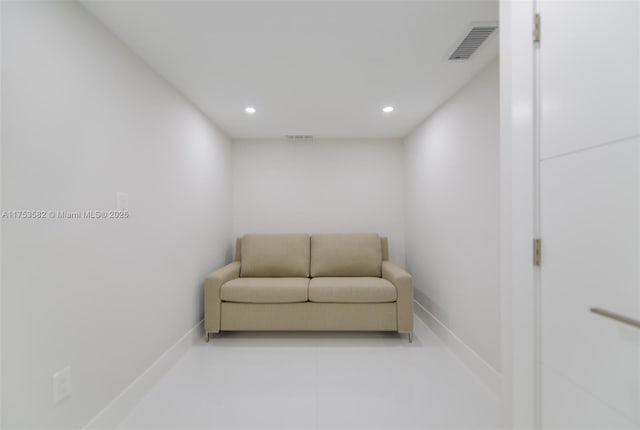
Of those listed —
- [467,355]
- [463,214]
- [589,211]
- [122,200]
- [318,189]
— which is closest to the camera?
[589,211]

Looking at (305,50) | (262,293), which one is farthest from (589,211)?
(262,293)

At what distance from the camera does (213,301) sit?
263 cm

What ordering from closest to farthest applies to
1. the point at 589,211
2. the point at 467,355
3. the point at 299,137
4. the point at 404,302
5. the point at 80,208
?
1. the point at 589,211
2. the point at 80,208
3. the point at 467,355
4. the point at 404,302
5. the point at 299,137

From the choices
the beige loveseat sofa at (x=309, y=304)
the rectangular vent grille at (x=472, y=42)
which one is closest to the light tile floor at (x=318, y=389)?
the beige loveseat sofa at (x=309, y=304)

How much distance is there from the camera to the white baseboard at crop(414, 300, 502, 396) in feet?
5.99

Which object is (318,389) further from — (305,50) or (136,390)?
(305,50)

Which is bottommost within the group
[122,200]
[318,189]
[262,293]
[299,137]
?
[262,293]

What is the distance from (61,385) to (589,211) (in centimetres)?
221

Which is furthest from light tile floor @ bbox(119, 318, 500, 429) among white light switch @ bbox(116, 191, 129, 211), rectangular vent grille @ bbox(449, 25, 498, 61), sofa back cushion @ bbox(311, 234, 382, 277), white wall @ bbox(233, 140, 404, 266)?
rectangular vent grille @ bbox(449, 25, 498, 61)

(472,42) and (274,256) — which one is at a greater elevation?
(472,42)

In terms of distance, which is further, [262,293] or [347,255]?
[347,255]

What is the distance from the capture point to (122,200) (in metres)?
1.67

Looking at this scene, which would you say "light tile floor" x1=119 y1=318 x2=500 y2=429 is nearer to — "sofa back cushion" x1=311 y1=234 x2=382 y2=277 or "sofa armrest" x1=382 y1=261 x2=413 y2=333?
"sofa armrest" x1=382 y1=261 x2=413 y2=333

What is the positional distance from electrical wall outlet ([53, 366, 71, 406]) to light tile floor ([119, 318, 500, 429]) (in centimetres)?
47
